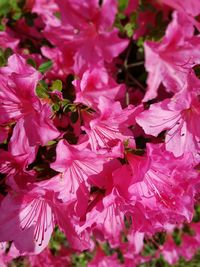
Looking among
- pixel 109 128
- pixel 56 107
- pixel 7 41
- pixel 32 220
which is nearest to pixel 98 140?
pixel 109 128

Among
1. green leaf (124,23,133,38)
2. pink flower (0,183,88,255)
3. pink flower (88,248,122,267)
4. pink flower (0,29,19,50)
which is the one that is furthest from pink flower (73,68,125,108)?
pink flower (88,248,122,267)

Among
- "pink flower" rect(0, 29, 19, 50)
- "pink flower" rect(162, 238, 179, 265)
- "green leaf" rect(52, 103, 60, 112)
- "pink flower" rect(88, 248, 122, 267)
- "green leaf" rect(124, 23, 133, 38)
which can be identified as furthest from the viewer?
"pink flower" rect(162, 238, 179, 265)

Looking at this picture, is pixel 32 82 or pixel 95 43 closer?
pixel 32 82

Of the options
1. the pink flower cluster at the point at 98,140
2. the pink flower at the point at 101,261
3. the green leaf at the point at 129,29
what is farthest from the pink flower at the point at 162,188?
the pink flower at the point at 101,261

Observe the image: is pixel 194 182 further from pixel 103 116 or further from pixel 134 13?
pixel 134 13

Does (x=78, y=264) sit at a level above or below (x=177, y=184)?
below

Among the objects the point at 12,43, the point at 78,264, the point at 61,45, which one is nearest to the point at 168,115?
the point at 61,45

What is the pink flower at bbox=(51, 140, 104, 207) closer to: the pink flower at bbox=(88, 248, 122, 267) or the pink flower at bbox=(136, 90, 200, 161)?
the pink flower at bbox=(136, 90, 200, 161)

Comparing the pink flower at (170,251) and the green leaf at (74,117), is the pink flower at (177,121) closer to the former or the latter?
the green leaf at (74,117)
